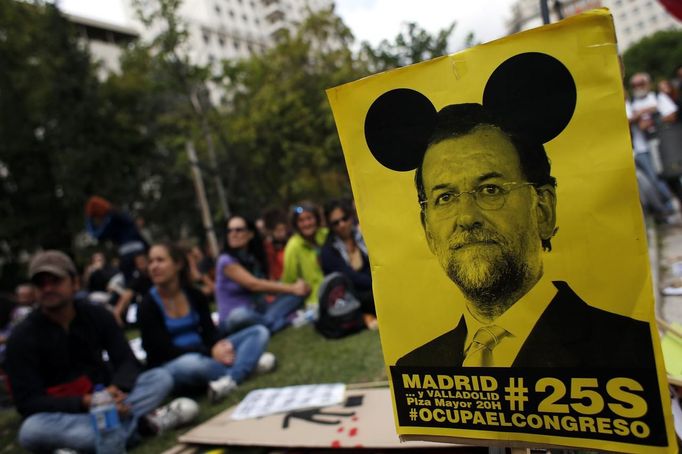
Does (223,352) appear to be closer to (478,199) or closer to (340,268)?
(340,268)

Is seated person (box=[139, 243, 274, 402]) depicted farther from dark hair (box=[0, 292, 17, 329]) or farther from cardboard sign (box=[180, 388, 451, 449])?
dark hair (box=[0, 292, 17, 329])

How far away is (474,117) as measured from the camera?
1.08 metres

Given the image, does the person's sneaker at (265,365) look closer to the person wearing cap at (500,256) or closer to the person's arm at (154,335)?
the person's arm at (154,335)

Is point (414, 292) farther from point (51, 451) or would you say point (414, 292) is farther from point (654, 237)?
point (654, 237)

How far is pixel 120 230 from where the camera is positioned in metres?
6.77

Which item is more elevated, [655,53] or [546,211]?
[655,53]

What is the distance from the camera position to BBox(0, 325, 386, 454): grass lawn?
10.2ft

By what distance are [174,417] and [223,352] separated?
32.1 inches

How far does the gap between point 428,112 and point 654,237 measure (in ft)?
15.6

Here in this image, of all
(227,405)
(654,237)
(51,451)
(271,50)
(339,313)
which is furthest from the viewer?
(271,50)

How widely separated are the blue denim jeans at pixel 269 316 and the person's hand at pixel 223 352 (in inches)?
27.7

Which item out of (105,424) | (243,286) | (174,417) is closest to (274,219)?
(243,286)

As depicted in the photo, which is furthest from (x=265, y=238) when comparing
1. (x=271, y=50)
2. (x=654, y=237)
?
(x=271, y=50)

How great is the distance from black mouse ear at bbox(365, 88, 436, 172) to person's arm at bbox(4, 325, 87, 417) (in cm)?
254
